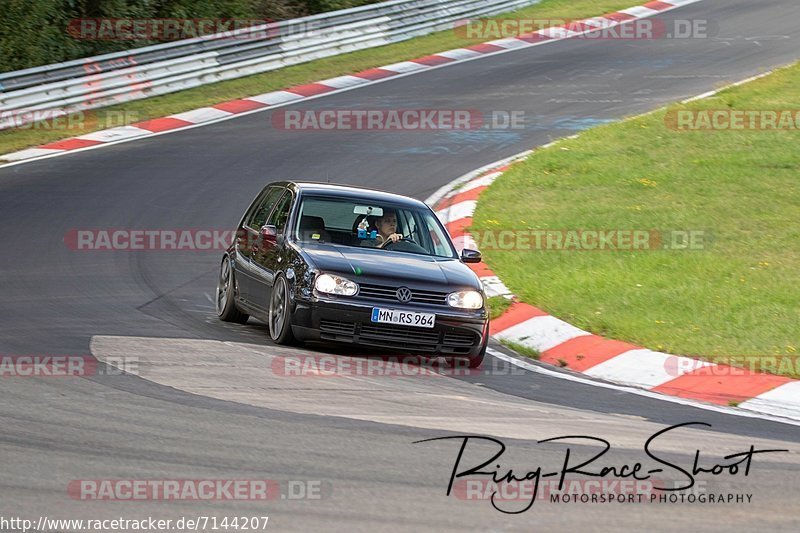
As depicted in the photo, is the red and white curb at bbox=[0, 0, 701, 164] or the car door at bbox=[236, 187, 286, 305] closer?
the car door at bbox=[236, 187, 286, 305]

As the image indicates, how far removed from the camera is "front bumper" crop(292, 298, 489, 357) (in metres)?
9.98

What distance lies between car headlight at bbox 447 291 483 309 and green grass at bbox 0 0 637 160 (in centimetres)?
1154

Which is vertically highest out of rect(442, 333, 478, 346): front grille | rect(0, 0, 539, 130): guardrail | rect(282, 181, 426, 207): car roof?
rect(0, 0, 539, 130): guardrail

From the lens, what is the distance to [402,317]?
10.0 metres

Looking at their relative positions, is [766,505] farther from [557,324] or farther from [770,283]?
[770,283]

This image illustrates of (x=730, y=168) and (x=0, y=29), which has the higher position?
(x=0, y=29)

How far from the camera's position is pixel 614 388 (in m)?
9.79

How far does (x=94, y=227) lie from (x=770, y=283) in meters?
7.85

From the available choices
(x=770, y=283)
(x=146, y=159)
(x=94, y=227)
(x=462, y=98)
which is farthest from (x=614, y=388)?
(x=462, y=98)

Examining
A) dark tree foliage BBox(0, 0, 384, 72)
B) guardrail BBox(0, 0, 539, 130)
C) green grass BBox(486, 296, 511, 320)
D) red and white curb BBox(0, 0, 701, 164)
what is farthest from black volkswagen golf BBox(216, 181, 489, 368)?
dark tree foliage BBox(0, 0, 384, 72)

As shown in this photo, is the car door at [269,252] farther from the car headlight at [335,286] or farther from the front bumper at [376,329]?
the front bumper at [376,329]

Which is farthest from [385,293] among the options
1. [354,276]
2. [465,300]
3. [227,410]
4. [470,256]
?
[227,410]

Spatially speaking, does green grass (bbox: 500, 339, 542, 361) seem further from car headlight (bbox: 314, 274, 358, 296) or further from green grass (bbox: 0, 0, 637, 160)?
green grass (bbox: 0, 0, 637, 160)

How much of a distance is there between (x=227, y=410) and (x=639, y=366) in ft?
13.5
